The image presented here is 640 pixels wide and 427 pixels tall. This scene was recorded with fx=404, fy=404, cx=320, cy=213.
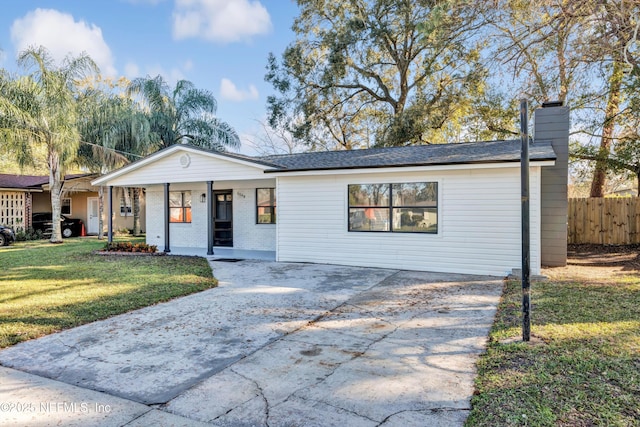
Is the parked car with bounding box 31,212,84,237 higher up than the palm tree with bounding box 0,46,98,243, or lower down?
lower down

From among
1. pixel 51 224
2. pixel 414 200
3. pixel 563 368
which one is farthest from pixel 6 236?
pixel 563 368

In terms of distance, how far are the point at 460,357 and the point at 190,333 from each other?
122 inches

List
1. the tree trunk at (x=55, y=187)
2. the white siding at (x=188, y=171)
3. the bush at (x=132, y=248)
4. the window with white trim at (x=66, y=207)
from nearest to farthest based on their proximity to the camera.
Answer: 1. the white siding at (x=188, y=171)
2. the bush at (x=132, y=248)
3. the tree trunk at (x=55, y=187)
4. the window with white trim at (x=66, y=207)

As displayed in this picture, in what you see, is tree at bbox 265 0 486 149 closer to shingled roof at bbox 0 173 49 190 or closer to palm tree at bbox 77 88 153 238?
palm tree at bbox 77 88 153 238

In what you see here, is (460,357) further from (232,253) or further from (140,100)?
(140,100)

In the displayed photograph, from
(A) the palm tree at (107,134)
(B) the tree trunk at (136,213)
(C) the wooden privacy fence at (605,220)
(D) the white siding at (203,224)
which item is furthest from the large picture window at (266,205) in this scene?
(B) the tree trunk at (136,213)

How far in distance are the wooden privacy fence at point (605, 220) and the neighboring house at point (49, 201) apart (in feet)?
64.0

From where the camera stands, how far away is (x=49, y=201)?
68.6ft

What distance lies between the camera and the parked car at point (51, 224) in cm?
1956

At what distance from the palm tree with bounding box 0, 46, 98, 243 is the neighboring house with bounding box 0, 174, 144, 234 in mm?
3031

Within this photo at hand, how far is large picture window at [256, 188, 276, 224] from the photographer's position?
13.1 m

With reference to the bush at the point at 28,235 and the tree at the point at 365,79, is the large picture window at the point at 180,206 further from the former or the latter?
the bush at the point at 28,235

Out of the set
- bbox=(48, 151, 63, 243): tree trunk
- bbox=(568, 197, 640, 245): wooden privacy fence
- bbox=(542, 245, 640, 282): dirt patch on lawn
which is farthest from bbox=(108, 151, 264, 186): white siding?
bbox=(568, 197, 640, 245): wooden privacy fence

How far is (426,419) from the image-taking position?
2.88m
